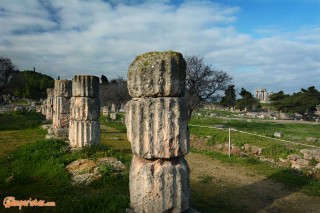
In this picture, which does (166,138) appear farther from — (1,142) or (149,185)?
(1,142)

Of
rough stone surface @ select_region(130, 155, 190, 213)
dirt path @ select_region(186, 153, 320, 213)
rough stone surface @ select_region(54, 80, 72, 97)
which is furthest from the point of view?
rough stone surface @ select_region(54, 80, 72, 97)

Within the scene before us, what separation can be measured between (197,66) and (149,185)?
848 inches

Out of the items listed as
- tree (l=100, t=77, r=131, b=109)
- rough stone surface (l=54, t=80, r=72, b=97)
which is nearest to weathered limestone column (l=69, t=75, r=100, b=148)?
rough stone surface (l=54, t=80, r=72, b=97)

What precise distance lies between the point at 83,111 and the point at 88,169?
3.62 meters

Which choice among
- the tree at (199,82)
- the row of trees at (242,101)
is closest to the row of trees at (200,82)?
the tree at (199,82)

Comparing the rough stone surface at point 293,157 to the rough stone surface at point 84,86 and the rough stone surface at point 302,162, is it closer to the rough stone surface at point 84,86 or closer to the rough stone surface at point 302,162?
the rough stone surface at point 302,162

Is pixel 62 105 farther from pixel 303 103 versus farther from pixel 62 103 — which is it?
Result: pixel 303 103

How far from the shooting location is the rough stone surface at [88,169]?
829 cm

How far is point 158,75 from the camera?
488 centimetres

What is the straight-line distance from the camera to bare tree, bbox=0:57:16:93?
4478 cm

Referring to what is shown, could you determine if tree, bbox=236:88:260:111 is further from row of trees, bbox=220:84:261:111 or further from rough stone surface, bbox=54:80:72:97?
rough stone surface, bbox=54:80:72:97

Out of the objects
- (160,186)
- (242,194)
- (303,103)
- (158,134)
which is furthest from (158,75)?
(303,103)

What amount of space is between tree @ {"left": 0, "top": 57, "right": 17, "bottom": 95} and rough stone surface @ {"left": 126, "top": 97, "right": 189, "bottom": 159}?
46152mm

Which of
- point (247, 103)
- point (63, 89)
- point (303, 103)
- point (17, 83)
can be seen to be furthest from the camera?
point (247, 103)
